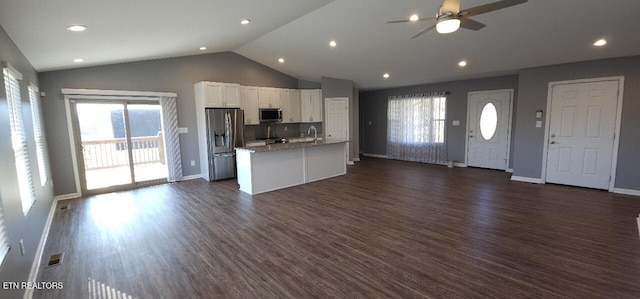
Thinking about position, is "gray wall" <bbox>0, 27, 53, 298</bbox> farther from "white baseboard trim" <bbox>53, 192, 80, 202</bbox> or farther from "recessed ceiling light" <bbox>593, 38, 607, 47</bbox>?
"recessed ceiling light" <bbox>593, 38, 607, 47</bbox>

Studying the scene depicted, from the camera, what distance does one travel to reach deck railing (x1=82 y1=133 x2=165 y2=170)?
545 cm

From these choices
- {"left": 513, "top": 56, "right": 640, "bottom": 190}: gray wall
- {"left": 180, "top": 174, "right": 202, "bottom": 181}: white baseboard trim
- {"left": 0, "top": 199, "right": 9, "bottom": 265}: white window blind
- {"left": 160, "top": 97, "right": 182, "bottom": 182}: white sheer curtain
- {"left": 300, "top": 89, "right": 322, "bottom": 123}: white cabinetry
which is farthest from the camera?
{"left": 300, "top": 89, "right": 322, "bottom": 123}: white cabinetry

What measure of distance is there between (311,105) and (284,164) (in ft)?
10.8

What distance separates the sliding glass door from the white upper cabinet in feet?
10.6

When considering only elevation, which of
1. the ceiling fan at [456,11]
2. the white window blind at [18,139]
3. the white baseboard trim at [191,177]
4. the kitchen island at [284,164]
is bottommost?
the white baseboard trim at [191,177]

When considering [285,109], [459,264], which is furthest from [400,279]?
[285,109]

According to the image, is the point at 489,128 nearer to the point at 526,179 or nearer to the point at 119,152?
the point at 526,179

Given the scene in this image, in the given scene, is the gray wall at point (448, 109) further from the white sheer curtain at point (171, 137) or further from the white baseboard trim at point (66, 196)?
the white baseboard trim at point (66, 196)

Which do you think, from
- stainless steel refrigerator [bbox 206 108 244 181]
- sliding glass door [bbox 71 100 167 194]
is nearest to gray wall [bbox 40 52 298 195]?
sliding glass door [bbox 71 100 167 194]

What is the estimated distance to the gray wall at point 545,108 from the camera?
4806 millimetres

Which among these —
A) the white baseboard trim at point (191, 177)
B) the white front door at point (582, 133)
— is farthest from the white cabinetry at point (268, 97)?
the white front door at point (582, 133)

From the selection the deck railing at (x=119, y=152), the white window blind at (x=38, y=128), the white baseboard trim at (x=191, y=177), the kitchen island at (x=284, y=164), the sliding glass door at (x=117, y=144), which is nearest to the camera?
the white window blind at (x=38, y=128)

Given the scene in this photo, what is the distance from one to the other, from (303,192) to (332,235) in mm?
2011

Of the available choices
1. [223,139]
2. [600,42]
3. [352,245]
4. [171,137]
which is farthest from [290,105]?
[600,42]
